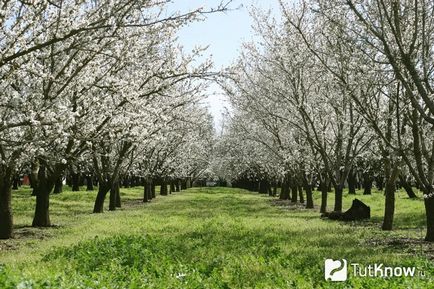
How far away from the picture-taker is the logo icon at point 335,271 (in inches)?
401

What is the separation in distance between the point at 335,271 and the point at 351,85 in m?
9.70

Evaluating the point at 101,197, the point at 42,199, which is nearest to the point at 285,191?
the point at 101,197

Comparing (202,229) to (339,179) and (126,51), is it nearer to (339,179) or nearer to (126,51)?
(126,51)

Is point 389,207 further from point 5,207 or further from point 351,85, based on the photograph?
point 5,207

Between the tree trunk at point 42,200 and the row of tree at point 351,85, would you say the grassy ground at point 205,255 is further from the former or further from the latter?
the row of tree at point 351,85

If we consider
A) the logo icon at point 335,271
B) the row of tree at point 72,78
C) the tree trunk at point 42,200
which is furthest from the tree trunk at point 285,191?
the logo icon at point 335,271

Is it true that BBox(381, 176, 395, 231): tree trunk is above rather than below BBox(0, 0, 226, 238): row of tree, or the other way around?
below

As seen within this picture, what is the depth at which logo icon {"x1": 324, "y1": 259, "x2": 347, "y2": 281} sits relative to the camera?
10.2 meters

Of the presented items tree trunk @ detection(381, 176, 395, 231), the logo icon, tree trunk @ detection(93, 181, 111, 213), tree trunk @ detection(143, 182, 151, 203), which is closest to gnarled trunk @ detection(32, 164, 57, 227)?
tree trunk @ detection(93, 181, 111, 213)

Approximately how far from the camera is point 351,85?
18797mm

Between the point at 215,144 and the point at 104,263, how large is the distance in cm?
9009

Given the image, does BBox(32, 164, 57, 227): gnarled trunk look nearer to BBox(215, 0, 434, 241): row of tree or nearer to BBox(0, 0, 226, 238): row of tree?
BBox(0, 0, 226, 238): row of tree

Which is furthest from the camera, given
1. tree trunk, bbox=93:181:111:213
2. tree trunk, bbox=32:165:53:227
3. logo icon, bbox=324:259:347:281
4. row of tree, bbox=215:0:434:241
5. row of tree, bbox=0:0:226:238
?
tree trunk, bbox=93:181:111:213

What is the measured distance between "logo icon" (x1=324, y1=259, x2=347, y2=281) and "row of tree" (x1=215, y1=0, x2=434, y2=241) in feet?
15.9
